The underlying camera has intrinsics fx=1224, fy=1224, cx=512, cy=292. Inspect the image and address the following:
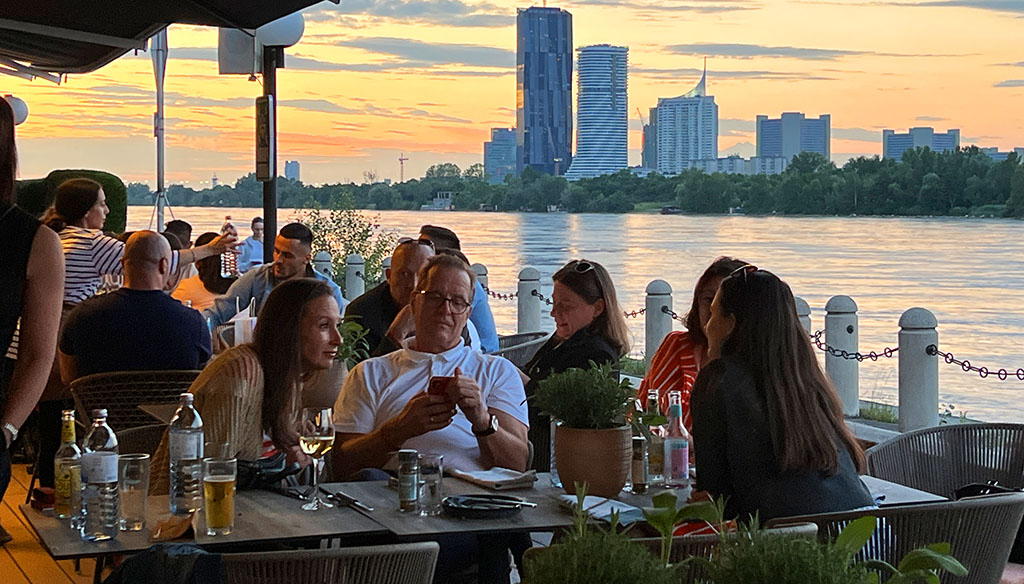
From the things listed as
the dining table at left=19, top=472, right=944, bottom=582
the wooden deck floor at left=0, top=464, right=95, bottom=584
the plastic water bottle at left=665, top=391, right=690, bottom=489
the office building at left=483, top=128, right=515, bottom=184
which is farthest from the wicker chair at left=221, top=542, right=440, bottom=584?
the office building at left=483, top=128, right=515, bottom=184

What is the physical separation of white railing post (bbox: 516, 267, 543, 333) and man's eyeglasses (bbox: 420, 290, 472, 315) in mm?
6966

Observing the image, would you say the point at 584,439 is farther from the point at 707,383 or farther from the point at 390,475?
the point at 390,475

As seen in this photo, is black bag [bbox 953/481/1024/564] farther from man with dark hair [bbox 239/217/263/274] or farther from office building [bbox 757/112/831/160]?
man with dark hair [bbox 239/217/263/274]

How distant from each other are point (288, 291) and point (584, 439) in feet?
3.38

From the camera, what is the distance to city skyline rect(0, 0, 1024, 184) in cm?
998

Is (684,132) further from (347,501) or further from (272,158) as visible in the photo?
(347,501)

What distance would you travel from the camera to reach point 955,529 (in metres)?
2.84

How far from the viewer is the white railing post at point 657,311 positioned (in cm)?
909

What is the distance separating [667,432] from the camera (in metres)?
3.69

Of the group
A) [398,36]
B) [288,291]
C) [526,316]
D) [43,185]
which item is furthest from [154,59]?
[288,291]

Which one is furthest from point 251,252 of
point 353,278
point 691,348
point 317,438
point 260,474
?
point 317,438

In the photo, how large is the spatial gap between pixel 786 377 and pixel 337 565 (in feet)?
4.36

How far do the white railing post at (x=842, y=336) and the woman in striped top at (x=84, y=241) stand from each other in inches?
155

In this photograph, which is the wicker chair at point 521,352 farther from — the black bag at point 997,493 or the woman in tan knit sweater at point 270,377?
the black bag at point 997,493
